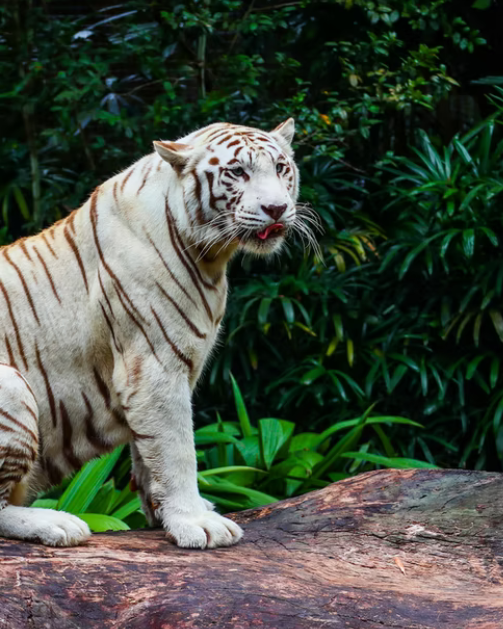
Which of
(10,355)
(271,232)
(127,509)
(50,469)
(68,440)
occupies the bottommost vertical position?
(127,509)

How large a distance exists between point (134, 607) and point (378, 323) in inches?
131

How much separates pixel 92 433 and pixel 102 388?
0.16 meters

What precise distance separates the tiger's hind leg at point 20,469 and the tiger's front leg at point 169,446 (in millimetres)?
282

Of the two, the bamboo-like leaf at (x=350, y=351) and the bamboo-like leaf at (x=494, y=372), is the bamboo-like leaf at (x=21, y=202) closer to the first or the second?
the bamboo-like leaf at (x=350, y=351)

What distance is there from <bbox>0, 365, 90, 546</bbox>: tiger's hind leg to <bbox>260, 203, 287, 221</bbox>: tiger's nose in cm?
94

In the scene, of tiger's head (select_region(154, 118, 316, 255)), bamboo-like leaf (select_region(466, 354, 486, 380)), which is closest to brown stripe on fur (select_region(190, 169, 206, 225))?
tiger's head (select_region(154, 118, 316, 255))

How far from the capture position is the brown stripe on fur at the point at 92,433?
262 cm

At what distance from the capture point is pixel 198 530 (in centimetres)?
252

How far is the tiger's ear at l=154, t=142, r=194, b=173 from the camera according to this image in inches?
99.5

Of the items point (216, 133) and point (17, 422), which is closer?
point (17, 422)

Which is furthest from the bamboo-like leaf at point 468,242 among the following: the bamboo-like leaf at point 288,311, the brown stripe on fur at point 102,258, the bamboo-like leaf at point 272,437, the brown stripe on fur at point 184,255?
the brown stripe on fur at point 102,258

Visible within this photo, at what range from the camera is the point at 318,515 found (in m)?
2.96

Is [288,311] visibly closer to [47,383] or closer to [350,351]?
[350,351]

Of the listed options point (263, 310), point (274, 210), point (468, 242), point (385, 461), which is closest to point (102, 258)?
point (274, 210)
